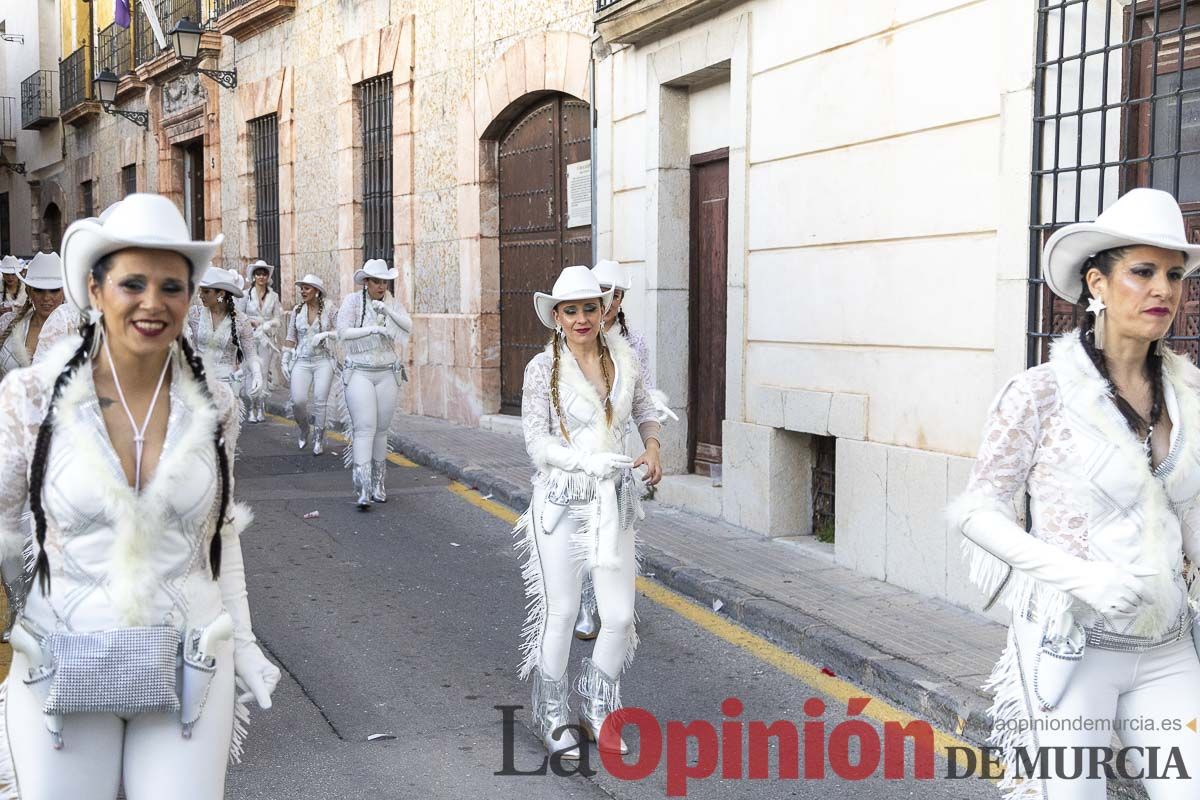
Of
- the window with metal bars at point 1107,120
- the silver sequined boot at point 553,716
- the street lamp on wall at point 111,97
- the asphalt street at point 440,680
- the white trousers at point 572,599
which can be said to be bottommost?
the asphalt street at point 440,680

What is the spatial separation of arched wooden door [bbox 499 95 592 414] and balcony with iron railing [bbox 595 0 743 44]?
5.28ft

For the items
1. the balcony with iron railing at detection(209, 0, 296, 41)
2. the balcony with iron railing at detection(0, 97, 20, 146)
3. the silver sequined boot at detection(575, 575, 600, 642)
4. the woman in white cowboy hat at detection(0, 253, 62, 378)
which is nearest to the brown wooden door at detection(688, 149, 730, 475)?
the silver sequined boot at detection(575, 575, 600, 642)

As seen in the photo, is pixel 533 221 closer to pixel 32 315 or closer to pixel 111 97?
pixel 32 315

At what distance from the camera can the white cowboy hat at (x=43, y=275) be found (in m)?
7.84

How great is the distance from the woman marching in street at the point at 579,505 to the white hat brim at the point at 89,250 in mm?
2208

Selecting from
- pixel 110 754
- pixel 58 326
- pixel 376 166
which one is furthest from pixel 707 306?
pixel 376 166

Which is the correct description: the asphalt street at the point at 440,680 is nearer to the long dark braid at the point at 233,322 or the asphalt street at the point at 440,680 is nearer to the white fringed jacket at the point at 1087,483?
the long dark braid at the point at 233,322

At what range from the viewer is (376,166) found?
1670cm

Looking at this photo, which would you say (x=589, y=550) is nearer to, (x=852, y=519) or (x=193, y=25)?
(x=852, y=519)

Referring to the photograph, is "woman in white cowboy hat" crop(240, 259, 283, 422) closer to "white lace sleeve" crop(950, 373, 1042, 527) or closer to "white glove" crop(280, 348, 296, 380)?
"white glove" crop(280, 348, 296, 380)

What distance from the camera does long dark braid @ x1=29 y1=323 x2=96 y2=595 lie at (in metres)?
2.77

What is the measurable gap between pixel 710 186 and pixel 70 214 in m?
26.8

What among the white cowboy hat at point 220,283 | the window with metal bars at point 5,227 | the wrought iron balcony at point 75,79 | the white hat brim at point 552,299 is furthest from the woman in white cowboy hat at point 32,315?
the window with metal bars at point 5,227

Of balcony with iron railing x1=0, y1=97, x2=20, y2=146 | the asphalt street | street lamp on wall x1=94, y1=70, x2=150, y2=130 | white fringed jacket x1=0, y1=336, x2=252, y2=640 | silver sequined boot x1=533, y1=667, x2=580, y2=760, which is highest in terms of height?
balcony with iron railing x1=0, y1=97, x2=20, y2=146
